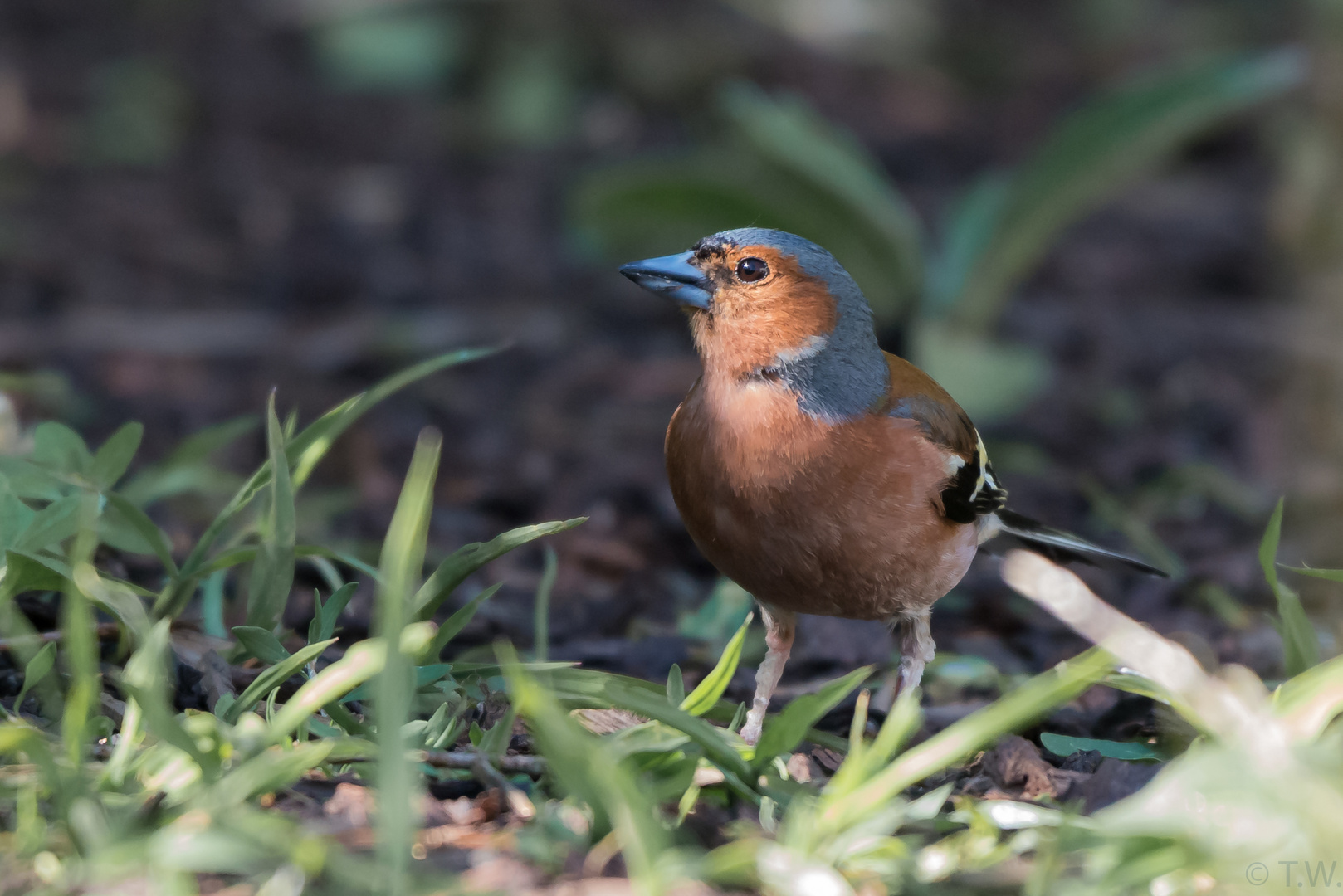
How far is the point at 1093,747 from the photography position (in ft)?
10.5

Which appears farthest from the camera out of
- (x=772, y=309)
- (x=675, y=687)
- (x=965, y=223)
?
(x=965, y=223)

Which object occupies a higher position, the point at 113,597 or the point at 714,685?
the point at 113,597

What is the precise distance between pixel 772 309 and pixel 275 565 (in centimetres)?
161

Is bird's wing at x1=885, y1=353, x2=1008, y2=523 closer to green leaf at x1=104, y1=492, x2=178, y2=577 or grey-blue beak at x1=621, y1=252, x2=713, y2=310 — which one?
grey-blue beak at x1=621, y1=252, x2=713, y2=310

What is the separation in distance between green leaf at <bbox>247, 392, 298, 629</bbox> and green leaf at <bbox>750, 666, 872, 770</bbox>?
1.32 metres

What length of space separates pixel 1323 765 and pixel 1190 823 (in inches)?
9.8

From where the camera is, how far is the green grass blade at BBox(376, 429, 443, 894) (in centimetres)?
216

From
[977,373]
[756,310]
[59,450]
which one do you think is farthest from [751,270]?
[977,373]

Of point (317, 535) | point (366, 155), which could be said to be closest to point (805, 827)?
point (317, 535)

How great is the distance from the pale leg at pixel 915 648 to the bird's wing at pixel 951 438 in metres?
0.32

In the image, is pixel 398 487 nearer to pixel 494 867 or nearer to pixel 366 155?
pixel 494 867

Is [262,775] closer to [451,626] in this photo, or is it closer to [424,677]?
[424,677]

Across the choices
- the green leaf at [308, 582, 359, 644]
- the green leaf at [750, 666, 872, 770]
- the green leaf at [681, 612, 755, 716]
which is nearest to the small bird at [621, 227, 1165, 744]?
the green leaf at [681, 612, 755, 716]

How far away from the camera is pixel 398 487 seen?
5961mm
